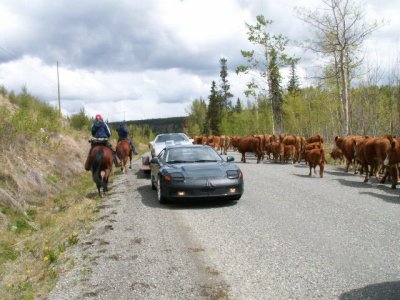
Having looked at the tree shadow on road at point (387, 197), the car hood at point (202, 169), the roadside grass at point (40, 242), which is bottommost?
the roadside grass at point (40, 242)

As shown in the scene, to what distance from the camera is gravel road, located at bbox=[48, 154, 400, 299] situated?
16.1 feet

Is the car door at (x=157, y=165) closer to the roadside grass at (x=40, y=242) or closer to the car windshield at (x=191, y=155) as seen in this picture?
the car windshield at (x=191, y=155)

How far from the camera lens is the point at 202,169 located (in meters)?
10.4

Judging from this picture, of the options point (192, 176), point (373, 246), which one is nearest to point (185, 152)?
point (192, 176)

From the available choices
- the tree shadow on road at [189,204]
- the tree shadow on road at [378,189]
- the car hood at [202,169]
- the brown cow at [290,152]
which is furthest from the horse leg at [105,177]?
the brown cow at [290,152]

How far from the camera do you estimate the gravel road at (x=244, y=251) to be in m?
4.90

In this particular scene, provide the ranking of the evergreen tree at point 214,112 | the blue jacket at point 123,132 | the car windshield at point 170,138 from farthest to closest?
the evergreen tree at point 214,112, the car windshield at point 170,138, the blue jacket at point 123,132

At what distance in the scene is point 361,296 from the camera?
4512 mm

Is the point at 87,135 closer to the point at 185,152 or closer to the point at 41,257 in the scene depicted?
the point at 185,152

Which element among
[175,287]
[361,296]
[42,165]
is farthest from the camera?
[42,165]

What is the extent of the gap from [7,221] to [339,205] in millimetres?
7572

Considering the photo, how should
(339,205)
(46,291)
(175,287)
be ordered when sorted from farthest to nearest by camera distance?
(339,205) < (46,291) < (175,287)

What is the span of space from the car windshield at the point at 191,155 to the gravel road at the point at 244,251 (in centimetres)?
132

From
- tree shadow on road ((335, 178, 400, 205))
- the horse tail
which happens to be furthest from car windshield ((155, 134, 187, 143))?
tree shadow on road ((335, 178, 400, 205))
